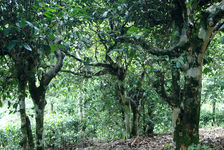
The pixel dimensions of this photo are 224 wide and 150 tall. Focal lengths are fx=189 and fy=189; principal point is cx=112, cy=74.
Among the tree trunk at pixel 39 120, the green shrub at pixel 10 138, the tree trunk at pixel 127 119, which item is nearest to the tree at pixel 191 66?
the tree trunk at pixel 127 119

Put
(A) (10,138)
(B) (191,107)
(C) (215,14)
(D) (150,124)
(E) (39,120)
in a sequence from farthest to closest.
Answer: (A) (10,138) < (D) (150,124) < (E) (39,120) < (B) (191,107) < (C) (215,14)

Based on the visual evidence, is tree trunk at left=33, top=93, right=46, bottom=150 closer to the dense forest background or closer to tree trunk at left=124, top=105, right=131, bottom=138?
the dense forest background

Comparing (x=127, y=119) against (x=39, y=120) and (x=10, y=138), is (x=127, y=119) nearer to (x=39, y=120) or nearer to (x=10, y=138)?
(x=39, y=120)

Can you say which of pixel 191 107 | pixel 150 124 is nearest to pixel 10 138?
pixel 150 124

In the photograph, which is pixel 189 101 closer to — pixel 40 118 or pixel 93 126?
pixel 40 118

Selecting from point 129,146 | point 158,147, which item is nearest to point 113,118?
point 129,146

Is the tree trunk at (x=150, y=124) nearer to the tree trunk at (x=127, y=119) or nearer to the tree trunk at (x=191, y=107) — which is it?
the tree trunk at (x=127, y=119)

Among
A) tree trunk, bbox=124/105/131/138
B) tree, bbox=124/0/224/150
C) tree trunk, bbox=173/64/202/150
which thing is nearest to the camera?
tree, bbox=124/0/224/150

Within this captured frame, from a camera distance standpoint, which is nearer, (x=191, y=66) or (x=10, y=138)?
(x=191, y=66)

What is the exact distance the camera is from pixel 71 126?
8.59 metres

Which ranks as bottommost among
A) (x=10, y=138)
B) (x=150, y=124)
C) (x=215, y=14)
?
(x=10, y=138)

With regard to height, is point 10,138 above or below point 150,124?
below

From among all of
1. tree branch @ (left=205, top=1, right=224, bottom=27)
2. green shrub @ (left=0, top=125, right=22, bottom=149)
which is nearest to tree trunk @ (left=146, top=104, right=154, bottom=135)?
tree branch @ (left=205, top=1, right=224, bottom=27)

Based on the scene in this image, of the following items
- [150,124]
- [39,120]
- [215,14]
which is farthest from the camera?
[150,124]
